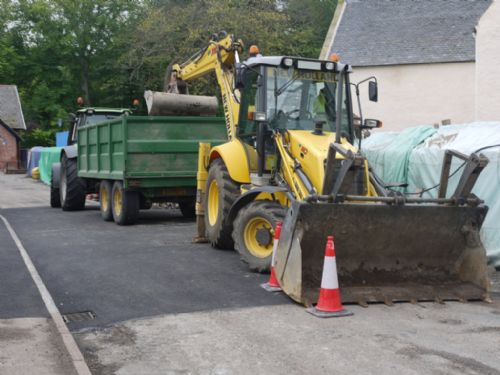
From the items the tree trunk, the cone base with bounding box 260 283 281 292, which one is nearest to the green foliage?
the tree trunk

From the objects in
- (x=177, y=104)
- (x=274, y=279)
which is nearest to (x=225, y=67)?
(x=177, y=104)

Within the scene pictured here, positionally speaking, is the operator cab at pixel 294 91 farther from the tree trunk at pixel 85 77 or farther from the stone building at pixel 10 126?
the tree trunk at pixel 85 77

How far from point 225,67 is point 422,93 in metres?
16.9

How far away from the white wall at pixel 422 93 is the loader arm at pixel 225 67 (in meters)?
13.8

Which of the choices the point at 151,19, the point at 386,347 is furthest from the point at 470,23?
the point at 386,347

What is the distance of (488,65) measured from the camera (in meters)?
19.4

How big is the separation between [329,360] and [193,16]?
89.3 feet

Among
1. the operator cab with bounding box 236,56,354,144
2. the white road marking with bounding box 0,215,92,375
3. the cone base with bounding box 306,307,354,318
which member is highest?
the operator cab with bounding box 236,56,354,144

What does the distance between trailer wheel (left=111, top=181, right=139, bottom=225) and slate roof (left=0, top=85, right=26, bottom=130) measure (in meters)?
39.5

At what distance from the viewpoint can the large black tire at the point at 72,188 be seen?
1656cm

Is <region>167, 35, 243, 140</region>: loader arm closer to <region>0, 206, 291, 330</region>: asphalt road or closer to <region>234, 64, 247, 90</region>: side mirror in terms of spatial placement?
<region>234, 64, 247, 90</region>: side mirror

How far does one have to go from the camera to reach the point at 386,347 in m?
5.61

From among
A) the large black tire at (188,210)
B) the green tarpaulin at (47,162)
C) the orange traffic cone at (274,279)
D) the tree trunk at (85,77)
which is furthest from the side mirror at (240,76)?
the tree trunk at (85,77)

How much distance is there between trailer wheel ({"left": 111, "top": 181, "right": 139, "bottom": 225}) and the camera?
1318cm
